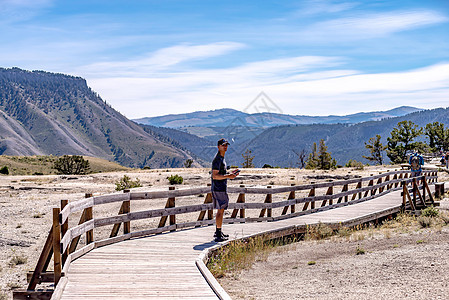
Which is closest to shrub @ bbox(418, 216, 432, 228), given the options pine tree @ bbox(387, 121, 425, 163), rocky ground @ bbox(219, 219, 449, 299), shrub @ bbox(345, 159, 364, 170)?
rocky ground @ bbox(219, 219, 449, 299)

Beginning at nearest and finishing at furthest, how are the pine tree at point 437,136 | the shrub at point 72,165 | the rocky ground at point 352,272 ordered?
Answer: the rocky ground at point 352,272 → the shrub at point 72,165 → the pine tree at point 437,136

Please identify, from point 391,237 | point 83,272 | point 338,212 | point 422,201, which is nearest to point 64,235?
point 83,272

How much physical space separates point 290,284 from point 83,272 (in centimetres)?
372

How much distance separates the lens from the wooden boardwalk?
6809 millimetres

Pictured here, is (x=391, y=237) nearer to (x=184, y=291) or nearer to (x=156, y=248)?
(x=156, y=248)

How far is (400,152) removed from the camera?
9362cm

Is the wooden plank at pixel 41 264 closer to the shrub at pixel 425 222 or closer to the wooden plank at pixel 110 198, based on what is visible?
the wooden plank at pixel 110 198

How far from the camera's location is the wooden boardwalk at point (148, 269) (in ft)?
22.3

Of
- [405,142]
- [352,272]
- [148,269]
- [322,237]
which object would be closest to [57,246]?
[148,269]

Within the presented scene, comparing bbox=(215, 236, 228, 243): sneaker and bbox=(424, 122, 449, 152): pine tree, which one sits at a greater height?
bbox=(424, 122, 449, 152): pine tree

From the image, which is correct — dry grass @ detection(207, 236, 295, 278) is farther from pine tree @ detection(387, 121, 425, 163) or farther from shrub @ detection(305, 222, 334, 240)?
pine tree @ detection(387, 121, 425, 163)

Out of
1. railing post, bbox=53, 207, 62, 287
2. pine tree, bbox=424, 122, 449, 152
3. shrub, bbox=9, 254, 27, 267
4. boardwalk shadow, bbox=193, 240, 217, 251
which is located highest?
pine tree, bbox=424, 122, 449, 152

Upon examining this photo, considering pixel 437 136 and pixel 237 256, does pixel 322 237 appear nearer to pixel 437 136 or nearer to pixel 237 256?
pixel 237 256

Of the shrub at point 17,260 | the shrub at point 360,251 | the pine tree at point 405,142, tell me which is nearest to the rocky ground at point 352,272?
the shrub at point 360,251
